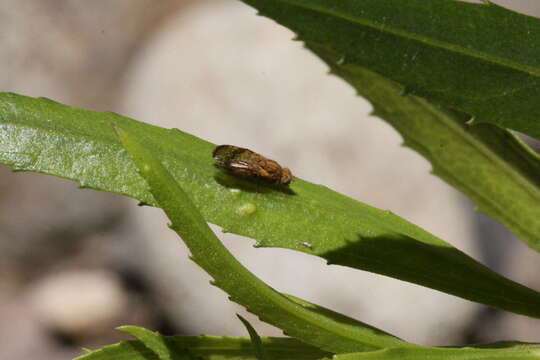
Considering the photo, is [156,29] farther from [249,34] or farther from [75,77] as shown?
[249,34]

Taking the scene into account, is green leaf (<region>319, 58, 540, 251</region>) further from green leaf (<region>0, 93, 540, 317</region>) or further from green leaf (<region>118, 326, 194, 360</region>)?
green leaf (<region>118, 326, 194, 360</region>)

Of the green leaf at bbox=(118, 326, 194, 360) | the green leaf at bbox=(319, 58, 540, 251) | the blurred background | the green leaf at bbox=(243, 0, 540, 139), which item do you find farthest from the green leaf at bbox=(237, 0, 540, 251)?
the blurred background

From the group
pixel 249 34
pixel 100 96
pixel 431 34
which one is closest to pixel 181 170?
pixel 431 34

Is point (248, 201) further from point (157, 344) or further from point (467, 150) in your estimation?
point (467, 150)

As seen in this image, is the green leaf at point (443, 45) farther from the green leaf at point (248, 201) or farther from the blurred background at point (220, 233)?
the blurred background at point (220, 233)

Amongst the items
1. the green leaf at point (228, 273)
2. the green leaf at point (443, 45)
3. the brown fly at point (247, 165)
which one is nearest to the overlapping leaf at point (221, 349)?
the green leaf at point (228, 273)
